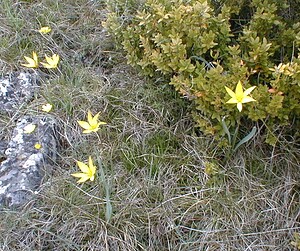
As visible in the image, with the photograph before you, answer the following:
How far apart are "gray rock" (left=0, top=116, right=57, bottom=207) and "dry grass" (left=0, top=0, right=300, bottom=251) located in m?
0.04

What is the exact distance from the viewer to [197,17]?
165 cm

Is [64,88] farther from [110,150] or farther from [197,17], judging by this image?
[197,17]

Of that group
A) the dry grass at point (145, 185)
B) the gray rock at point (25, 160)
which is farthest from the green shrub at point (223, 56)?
the gray rock at point (25, 160)

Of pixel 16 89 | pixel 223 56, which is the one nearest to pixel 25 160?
pixel 16 89

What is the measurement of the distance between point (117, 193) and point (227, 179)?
39 centimetres

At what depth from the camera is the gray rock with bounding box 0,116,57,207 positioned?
5.31ft

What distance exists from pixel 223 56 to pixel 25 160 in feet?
2.68

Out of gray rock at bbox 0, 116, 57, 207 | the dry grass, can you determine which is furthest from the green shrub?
gray rock at bbox 0, 116, 57, 207

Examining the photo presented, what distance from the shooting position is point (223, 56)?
1710mm

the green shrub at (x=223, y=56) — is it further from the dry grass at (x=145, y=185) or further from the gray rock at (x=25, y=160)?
the gray rock at (x=25, y=160)

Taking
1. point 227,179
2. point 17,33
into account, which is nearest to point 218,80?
point 227,179

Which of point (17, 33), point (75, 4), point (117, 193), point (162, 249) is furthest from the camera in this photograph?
point (75, 4)

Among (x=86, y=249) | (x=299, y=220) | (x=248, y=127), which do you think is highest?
(x=248, y=127)

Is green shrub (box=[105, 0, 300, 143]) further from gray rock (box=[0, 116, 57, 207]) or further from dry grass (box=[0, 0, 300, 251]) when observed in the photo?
gray rock (box=[0, 116, 57, 207])
